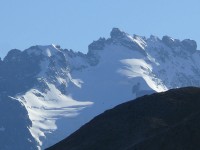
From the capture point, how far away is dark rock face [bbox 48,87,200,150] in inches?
3844

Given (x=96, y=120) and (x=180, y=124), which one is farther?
(x=96, y=120)

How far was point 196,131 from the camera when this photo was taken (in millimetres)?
98438

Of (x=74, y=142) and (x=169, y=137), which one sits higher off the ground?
(x=74, y=142)

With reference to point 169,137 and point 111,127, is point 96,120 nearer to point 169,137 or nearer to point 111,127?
point 111,127

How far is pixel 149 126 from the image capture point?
4269 inches

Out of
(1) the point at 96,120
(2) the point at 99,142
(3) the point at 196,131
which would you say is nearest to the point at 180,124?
(3) the point at 196,131

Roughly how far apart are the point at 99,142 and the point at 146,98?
1482cm

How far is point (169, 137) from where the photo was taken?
97812mm

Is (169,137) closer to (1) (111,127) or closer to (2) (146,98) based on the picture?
(1) (111,127)

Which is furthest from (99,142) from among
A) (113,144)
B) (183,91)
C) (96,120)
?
(183,91)

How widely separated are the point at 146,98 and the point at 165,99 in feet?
9.75

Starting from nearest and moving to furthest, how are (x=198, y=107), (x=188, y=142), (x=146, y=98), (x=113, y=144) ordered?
(x=188, y=142) < (x=113, y=144) < (x=198, y=107) < (x=146, y=98)

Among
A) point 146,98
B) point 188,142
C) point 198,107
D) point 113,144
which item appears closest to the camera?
point 188,142

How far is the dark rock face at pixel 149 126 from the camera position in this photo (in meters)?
97.6
